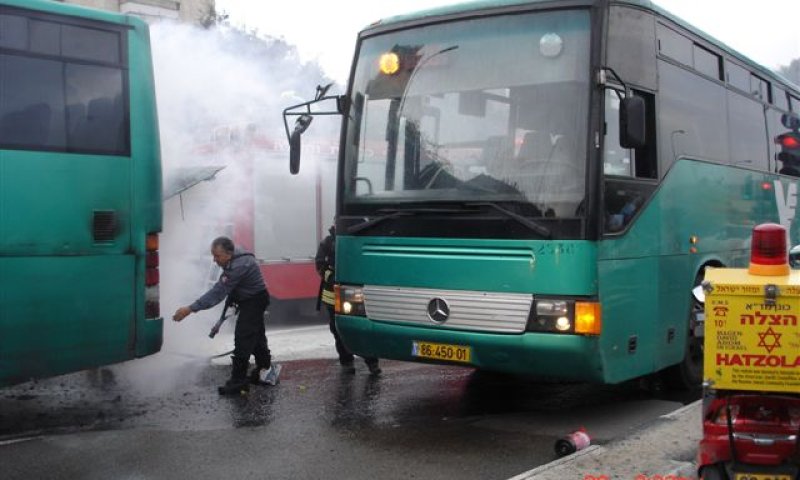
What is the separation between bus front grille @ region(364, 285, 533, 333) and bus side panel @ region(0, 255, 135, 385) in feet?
6.64

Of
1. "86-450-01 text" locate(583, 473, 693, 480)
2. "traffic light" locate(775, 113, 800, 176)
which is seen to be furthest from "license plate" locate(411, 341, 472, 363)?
"traffic light" locate(775, 113, 800, 176)

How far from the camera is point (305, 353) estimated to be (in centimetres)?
1031

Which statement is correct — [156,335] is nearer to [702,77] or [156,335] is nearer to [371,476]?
[371,476]

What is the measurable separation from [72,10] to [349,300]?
3.22m

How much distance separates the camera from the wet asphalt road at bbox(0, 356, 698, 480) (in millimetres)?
5383

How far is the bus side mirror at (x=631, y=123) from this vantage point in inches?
225

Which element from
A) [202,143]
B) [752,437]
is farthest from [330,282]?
[752,437]

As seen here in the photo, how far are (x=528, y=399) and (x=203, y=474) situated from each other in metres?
3.49

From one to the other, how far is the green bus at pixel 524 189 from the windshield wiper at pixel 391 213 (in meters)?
0.01

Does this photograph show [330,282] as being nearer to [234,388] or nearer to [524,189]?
[234,388]

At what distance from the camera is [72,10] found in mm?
6223

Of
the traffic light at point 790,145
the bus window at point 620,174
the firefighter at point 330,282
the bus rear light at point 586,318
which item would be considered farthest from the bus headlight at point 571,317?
the traffic light at point 790,145

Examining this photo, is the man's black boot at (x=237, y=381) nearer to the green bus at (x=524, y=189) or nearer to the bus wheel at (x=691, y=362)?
the green bus at (x=524, y=189)

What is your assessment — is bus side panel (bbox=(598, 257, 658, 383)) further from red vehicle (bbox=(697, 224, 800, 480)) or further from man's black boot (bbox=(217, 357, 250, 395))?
man's black boot (bbox=(217, 357, 250, 395))
